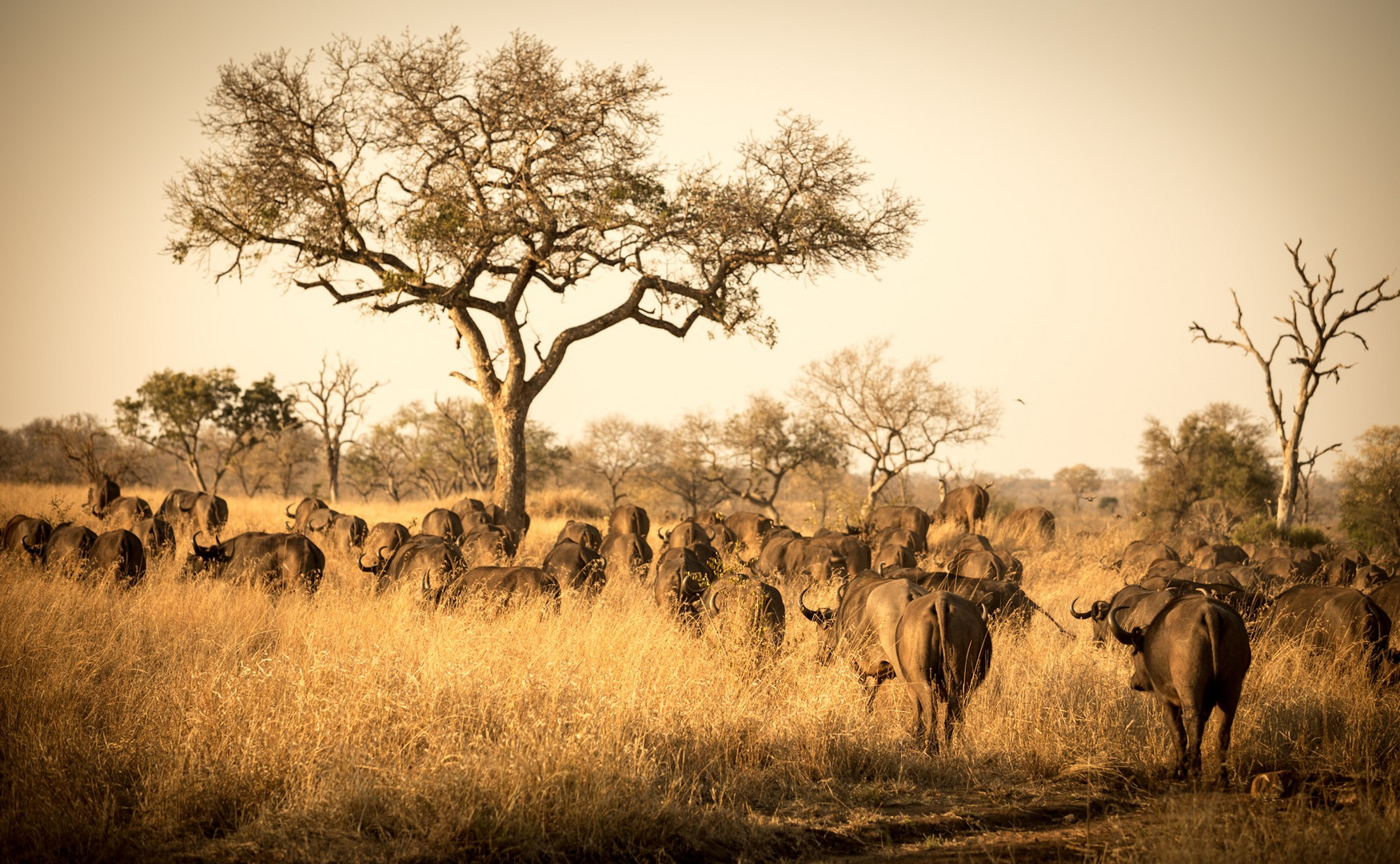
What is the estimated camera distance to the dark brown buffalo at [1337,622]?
295 inches

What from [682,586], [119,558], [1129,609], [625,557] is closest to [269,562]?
[119,558]

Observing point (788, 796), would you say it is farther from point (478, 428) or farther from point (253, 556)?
point (478, 428)

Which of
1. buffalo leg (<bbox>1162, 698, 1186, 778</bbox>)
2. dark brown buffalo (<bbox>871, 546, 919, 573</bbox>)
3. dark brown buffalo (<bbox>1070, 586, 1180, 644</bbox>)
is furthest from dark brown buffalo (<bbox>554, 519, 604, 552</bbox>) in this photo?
buffalo leg (<bbox>1162, 698, 1186, 778</bbox>)

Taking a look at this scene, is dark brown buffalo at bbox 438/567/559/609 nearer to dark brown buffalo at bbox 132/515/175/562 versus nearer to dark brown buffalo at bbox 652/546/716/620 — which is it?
dark brown buffalo at bbox 652/546/716/620

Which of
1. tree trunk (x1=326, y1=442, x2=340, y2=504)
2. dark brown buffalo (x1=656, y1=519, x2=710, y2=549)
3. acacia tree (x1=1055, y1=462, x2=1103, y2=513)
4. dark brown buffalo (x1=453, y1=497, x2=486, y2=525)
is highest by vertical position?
acacia tree (x1=1055, y1=462, x2=1103, y2=513)

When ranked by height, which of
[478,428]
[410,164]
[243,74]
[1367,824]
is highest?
[243,74]

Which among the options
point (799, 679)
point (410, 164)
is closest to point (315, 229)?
point (410, 164)

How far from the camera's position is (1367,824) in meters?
4.54

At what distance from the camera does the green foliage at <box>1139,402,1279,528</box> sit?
33656mm

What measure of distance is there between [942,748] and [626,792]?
8.08 ft

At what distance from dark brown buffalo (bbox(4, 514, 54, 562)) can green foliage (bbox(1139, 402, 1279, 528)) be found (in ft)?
106

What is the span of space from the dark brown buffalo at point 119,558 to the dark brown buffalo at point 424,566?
2.72 metres

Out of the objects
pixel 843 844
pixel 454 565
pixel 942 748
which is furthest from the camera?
A: pixel 454 565

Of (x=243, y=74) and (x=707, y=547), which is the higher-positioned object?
(x=243, y=74)
